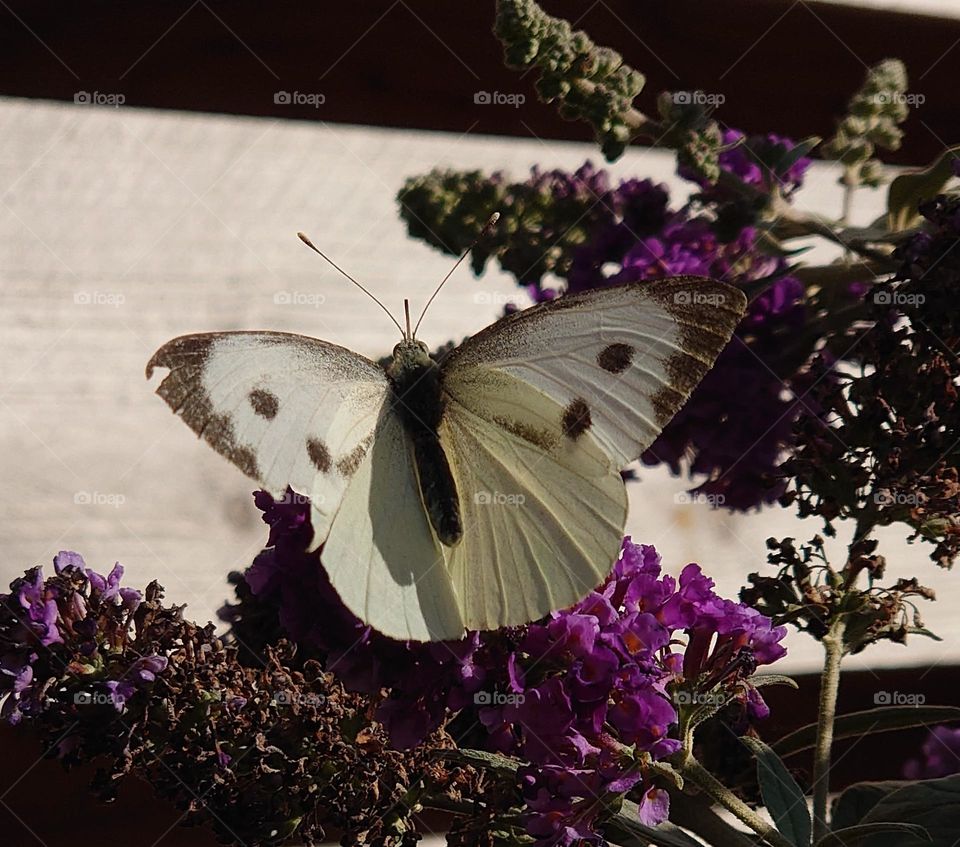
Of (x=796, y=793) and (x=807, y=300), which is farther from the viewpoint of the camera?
(x=807, y=300)

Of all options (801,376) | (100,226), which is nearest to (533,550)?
(801,376)

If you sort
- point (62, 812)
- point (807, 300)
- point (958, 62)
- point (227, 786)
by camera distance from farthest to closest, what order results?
point (958, 62)
point (807, 300)
point (62, 812)
point (227, 786)

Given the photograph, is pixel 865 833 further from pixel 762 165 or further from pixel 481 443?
pixel 762 165

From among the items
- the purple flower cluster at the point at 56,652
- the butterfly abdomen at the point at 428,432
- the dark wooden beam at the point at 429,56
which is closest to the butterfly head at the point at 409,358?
the butterfly abdomen at the point at 428,432

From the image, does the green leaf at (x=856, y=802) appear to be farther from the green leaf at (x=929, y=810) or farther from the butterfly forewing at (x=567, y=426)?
the butterfly forewing at (x=567, y=426)

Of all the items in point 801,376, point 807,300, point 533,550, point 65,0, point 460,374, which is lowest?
point 533,550

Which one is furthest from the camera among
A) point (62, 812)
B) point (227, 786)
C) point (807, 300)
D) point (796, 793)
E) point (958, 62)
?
point (958, 62)

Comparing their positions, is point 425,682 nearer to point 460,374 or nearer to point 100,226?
point 460,374

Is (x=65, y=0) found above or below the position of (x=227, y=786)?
above
